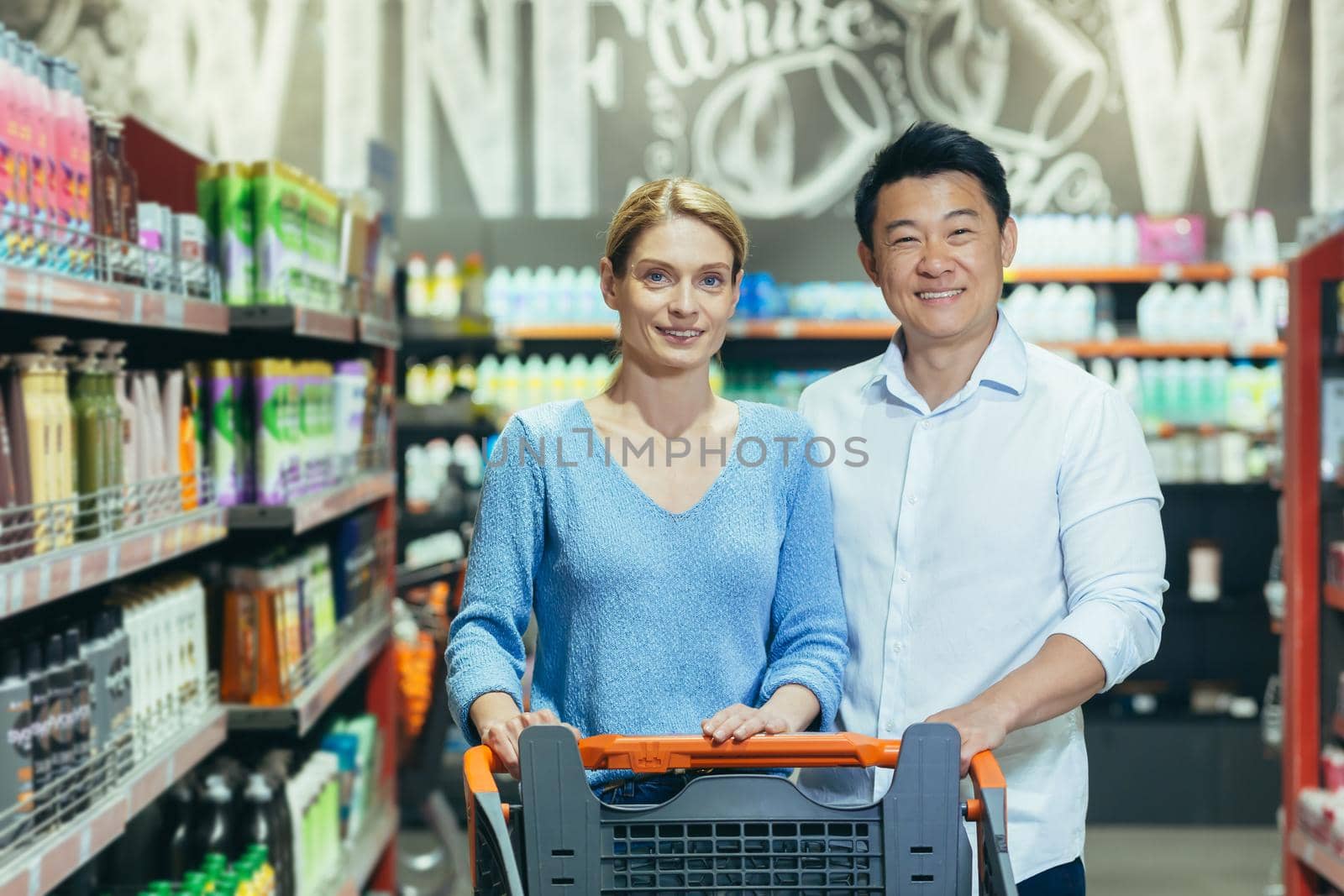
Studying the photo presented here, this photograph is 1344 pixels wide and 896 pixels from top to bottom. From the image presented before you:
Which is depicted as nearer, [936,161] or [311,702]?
[936,161]

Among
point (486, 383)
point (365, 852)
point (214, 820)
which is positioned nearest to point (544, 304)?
point (486, 383)

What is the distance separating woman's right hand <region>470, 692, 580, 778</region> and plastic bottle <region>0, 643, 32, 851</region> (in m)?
0.80

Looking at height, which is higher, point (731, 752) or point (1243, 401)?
point (1243, 401)

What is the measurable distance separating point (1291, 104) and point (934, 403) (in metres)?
6.41

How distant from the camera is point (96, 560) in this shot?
2.38 metres

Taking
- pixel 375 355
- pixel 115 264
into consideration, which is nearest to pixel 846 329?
pixel 375 355

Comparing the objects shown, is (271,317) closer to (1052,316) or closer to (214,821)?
(214,821)

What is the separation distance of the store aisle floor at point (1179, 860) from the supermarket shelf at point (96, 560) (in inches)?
144

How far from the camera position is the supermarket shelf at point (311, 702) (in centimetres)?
328

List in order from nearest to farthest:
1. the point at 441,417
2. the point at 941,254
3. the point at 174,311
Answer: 1. the point at 941,254
2. the point at 174,311
3. the point at 441,417

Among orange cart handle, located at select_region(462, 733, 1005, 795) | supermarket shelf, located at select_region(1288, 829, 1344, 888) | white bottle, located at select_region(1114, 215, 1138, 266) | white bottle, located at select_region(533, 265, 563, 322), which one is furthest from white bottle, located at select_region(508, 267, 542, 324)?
orange cart handle, located at select_region(462, 733, 1005, 795)

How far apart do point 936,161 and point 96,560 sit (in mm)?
1489

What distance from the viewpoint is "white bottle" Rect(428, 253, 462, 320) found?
664 centimetres

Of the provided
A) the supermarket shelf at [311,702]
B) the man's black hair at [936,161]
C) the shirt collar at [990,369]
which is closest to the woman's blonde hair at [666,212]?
the man's black hair at [936,161]
